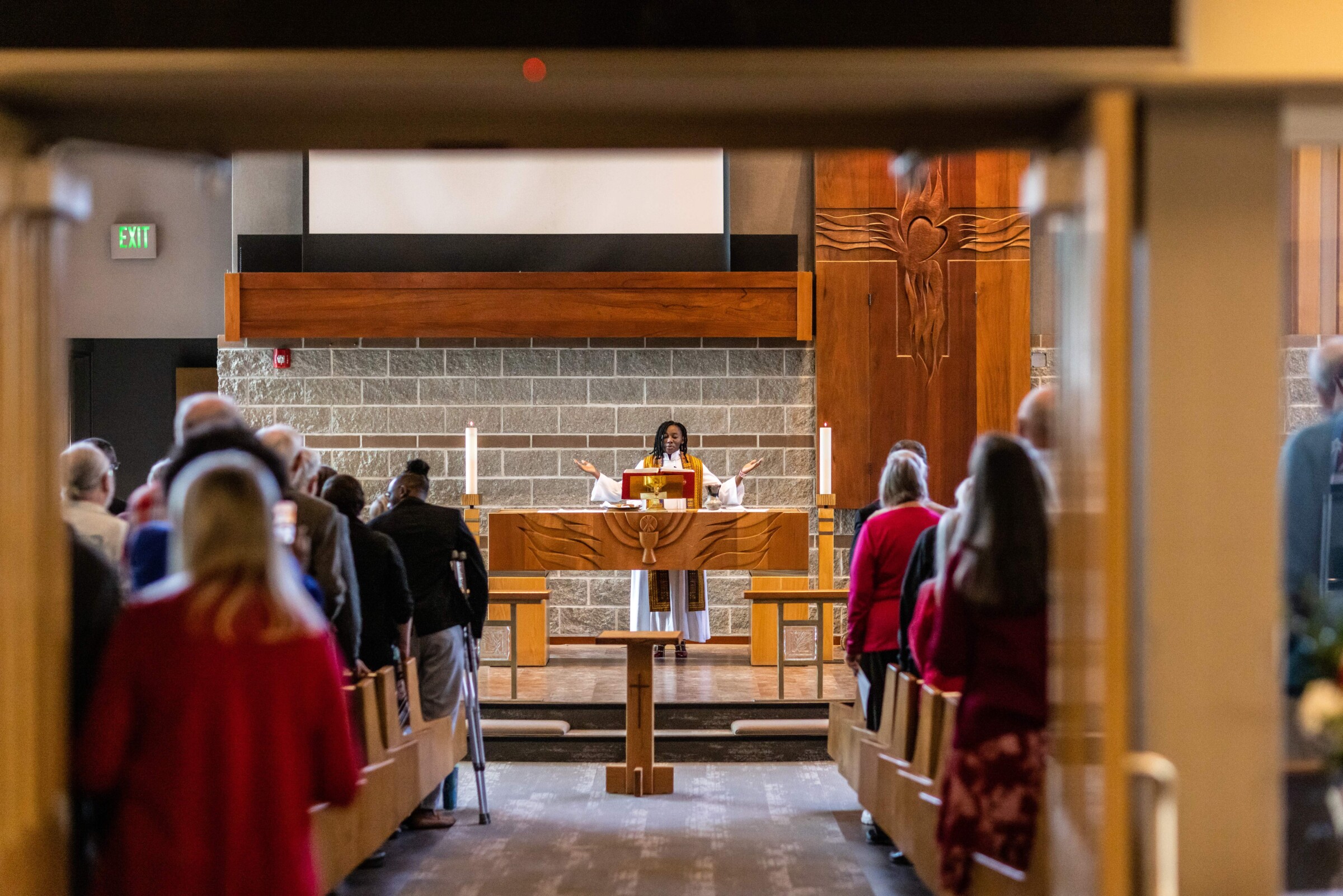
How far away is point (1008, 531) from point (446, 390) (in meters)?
6.77

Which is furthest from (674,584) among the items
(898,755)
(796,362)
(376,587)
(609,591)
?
(898,755)

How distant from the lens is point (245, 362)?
29.9 ft

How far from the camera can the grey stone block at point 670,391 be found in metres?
→ 9.13

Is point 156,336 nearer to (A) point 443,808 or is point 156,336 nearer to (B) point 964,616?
(A) point 443,808

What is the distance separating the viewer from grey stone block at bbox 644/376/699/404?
360 inches

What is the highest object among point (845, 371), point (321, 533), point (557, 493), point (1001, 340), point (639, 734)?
point (1001, 340)

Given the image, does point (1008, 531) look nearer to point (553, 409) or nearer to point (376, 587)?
point (376, 587)

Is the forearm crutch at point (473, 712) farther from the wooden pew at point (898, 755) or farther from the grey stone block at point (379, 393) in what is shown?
the grey stone block at point (379, 393)

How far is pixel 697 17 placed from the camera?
206 centimetres

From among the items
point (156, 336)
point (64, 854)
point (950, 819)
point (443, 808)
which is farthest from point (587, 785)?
point (156, 336)

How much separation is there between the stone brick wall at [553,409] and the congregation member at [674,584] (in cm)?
56

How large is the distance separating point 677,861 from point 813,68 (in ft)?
10.9

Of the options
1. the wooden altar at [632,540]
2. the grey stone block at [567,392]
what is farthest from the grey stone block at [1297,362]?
the grey stone block at [567,392]

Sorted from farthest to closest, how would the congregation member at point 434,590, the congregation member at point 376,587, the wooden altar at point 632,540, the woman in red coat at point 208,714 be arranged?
the wooden altar at point 632,540 → the congregation member at point 434,590 → the congregation member at point 376,587 → the woman in red coat at point 208,714
